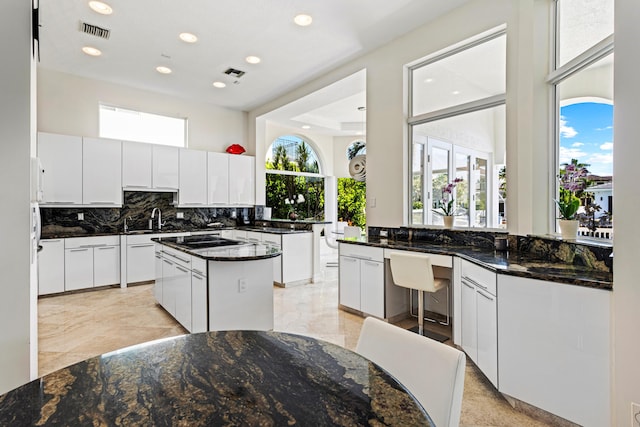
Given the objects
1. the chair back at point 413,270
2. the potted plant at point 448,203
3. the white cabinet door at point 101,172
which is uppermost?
the white cabinet door at point 101,172

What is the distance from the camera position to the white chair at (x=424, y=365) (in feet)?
3.14

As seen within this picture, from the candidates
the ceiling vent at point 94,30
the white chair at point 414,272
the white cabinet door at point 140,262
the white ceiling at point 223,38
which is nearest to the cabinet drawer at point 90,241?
the white cabinet door at point 140,262

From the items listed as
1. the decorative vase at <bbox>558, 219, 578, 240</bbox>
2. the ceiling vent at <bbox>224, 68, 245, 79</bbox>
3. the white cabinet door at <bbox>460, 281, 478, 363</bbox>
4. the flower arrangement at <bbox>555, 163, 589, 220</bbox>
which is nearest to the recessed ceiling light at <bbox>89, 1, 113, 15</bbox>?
the ceiling vent at <bbox>224, 68, 245, 79</bbox>

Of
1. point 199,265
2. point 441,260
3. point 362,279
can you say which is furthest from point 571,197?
point 199,265

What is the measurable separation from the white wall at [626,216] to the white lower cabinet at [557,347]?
0.06m

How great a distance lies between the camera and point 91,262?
4.86 meters

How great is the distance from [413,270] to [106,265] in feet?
14.5

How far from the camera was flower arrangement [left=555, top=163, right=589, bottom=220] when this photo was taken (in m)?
2.44

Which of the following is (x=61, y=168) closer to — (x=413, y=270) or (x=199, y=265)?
(x=199, y=265)

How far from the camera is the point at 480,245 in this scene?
10.7 feet

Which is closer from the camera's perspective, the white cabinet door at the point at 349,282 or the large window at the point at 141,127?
the white cabinet door at the point at 349,282

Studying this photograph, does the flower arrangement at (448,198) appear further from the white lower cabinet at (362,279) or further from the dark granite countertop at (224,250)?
the dark granite countertop at (224,250)

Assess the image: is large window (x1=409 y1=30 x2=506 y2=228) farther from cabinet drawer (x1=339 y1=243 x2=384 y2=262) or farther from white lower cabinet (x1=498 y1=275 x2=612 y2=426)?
white lower cabinet (x1=498 y1=275 x2=612 y2=426)

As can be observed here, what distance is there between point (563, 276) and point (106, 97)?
242 inches
